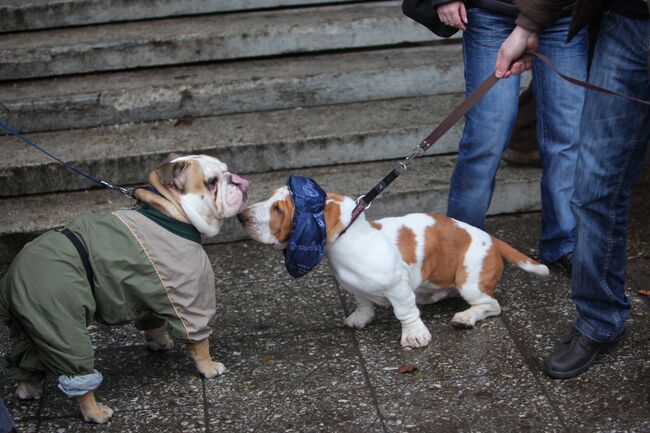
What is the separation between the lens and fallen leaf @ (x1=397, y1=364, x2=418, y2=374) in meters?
4.06

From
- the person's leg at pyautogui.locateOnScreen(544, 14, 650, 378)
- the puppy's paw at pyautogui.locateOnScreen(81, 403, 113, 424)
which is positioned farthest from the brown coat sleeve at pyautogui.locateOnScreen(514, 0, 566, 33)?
the puppy's paw at pyautogui.locateOnScreen(81, 403, 113, 424)

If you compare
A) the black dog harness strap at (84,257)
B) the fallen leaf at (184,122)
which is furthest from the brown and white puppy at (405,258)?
the fallen leaf at (184,122)

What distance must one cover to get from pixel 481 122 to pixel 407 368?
133 centimetres

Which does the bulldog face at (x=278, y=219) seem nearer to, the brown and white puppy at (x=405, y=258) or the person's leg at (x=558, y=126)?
the brown and white puppy at (x=405, y=258)

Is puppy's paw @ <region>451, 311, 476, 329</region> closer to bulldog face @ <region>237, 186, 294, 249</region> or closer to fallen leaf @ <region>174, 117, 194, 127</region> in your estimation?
bulldog face @ <region>237, 186, 294, 249</region>

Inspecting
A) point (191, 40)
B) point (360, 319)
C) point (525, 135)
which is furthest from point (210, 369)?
point (191, 40)

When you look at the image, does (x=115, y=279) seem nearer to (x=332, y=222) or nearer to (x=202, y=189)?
(x=202, y=189)

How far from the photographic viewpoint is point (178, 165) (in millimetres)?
3846

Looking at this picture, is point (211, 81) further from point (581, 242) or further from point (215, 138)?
point (581, 242)

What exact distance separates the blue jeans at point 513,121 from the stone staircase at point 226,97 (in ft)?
2.51

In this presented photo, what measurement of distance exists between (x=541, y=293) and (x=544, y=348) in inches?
21.3

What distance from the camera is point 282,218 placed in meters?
3.94

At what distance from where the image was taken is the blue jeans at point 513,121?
4309 mm

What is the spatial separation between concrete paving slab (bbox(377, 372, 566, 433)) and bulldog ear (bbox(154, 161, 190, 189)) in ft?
4.33
